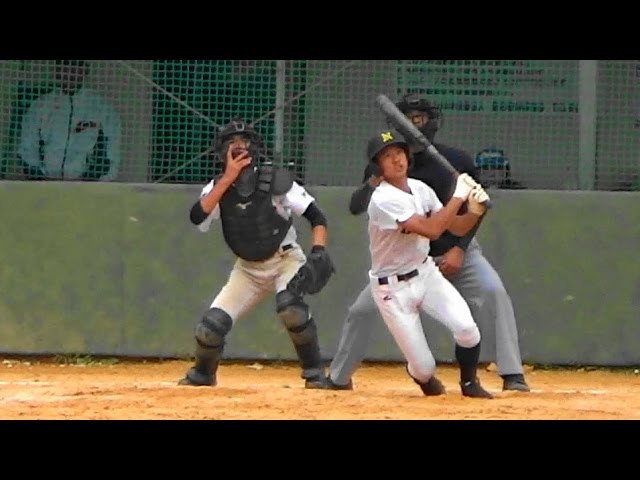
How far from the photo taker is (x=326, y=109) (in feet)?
39.1

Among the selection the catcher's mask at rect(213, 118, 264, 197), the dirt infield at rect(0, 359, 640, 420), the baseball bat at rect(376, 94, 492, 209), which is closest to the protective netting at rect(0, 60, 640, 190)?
the dirt infield at rect(0, 359, 640, 420)

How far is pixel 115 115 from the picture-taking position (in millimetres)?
12047

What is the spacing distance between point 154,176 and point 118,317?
115cm

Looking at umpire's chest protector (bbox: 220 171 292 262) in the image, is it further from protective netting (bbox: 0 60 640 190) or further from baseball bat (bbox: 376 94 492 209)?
protective netting (bbox: 0 60 640 190)

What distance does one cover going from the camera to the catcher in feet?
30.6

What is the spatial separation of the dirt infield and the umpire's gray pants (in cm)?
19

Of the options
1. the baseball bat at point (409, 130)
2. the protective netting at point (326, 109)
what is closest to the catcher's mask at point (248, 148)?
the baseball bat at point (409, 130)

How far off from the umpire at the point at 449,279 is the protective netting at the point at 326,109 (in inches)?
99.4

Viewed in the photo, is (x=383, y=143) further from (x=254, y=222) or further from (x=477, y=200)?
(x=254, y=222)

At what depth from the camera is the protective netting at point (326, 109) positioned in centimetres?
1191

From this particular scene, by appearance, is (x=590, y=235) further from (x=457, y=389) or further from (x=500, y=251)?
(x=457, y=389)

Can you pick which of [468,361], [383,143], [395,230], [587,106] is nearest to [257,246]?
[395,230]

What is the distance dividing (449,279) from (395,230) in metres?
0.83

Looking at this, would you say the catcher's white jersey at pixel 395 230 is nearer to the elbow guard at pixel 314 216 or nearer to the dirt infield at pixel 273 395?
the elbow guard at pixel 314 216
